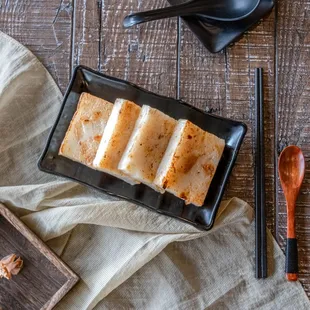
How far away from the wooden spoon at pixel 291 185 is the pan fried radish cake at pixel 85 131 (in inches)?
17.2

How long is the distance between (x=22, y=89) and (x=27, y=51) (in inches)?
3.7

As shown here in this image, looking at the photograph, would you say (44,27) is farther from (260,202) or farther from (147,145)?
(260,202)

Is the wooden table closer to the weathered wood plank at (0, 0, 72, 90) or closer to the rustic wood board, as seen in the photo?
the weathered wood plank at (0, 0, 72, 90)

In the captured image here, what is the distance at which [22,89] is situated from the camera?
1418mm

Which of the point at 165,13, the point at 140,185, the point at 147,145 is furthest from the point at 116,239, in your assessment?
the point at 165,13

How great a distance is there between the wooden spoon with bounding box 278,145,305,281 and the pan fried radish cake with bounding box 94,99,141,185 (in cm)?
37

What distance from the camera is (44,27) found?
1439 millimetres

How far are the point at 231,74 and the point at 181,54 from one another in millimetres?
132

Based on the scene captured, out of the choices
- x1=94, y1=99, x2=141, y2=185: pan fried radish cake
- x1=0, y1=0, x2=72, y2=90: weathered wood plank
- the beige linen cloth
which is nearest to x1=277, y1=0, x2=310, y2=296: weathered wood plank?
the beige linen cloth

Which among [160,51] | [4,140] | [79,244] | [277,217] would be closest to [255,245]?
[277,217]

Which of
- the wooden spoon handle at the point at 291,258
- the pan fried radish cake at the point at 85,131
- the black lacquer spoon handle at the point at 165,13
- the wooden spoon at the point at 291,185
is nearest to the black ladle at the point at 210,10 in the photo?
the black lacquer spoon handle at the point at 165,13

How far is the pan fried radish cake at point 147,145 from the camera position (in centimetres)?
126

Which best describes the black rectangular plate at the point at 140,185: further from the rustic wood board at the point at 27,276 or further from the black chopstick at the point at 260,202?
the rustic wood board at the point at 27,276

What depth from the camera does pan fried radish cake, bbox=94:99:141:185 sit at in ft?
4.16
